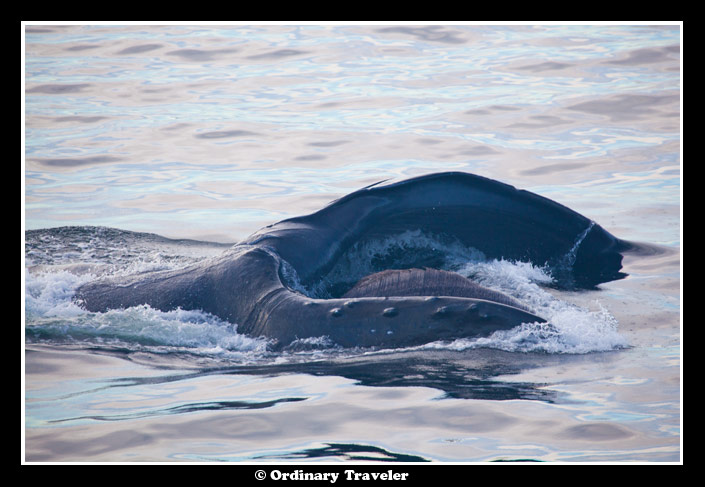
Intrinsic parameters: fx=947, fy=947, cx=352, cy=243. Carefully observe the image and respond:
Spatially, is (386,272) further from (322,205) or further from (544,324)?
(322,205)

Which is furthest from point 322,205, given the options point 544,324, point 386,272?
point 544,324

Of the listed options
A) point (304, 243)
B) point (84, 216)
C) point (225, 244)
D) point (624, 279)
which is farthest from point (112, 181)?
point (624, 279)

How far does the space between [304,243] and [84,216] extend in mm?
5539

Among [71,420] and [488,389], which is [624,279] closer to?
[488,389]

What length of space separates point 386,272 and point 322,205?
13.4 feet

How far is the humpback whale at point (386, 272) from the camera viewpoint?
281 inches

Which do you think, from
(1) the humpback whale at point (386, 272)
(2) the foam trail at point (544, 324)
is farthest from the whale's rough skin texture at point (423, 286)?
(2) the foam trail at point (544, 324)

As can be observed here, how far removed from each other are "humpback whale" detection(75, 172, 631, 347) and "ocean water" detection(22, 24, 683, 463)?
0.14 m

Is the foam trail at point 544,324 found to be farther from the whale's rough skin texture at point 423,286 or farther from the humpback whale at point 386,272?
the whale's rough skin texture at point 423,286

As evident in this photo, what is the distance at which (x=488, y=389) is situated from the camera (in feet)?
21.0

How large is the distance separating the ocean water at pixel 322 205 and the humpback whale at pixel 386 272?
14 centimetres

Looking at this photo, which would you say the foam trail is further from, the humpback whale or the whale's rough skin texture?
the whale's rough skin texture

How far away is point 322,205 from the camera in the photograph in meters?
11.8

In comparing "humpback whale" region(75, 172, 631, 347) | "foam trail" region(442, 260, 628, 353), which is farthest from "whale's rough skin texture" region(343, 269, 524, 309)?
"foam trail" region(442, 260, 628, 353)
